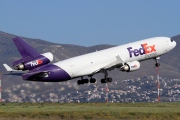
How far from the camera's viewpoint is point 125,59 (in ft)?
355

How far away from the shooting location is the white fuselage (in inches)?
4075

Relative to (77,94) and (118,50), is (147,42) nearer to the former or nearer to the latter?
(118,50)

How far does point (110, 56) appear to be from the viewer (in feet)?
352

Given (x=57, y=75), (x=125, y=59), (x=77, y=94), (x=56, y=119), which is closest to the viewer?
(x=56, y=119)

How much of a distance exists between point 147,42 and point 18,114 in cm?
4205

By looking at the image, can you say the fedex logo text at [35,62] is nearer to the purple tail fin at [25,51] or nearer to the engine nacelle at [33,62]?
the engine nacelle at [33,62]

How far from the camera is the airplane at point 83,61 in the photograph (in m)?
100

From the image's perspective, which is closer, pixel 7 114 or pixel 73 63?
pixel 7 114

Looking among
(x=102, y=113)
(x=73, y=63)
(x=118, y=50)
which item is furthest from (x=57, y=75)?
(x=102, y=113)

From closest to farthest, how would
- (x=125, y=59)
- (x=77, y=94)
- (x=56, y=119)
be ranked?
(x=56, y=119) < (x=125, y=59) < (x=77, y=94)

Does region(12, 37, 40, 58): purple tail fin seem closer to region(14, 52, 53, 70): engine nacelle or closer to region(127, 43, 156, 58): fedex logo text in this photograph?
region(14, 52, 53, 70): engine nacelle

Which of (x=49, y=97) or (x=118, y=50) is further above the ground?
(x=118, y=50)

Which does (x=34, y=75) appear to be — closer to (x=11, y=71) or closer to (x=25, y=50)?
(x=25, y=50)

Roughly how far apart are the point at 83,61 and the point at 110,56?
5.42m
